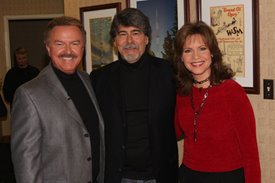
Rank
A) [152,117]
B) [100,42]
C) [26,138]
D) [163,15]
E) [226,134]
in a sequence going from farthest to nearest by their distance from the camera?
1. [100,42]
2. [163,15]
3. [152,117]
4. [226,134]
5. [26,138]

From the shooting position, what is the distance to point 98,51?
13.1 ft

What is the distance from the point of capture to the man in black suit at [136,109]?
244cm

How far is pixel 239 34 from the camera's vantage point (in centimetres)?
271

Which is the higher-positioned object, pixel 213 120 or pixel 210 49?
pixel 210 49

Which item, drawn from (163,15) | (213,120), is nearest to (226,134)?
(213,120)

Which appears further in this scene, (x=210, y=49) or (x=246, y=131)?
(x=210, y=49)

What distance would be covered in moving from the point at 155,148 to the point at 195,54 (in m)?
0.65

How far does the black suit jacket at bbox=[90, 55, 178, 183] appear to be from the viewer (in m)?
2.44

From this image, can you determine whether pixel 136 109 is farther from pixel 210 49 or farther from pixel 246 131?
pixel 246 131

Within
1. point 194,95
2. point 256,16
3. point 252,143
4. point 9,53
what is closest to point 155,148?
point 194,95

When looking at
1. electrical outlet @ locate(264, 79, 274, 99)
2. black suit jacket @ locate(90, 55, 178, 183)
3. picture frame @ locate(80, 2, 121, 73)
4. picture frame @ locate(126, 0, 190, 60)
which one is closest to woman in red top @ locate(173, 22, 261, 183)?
black suit jacket @ locate(90, 55, 178, 183)

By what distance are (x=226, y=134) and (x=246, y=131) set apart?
4.6 inches

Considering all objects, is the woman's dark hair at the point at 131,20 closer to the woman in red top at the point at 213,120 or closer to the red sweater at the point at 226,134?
the woman in red top at the point at 213,120

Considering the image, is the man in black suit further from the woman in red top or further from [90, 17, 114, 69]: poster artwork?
[90, 17, 114, 69]: poster artwork
